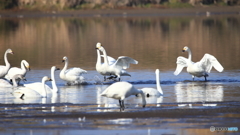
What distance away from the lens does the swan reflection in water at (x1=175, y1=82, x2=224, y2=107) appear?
38.3ft

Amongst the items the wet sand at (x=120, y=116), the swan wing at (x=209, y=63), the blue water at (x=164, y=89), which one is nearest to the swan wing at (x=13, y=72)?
the blue water at (x=164, y=89)

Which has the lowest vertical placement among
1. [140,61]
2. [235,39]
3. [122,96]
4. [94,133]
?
[94,133]

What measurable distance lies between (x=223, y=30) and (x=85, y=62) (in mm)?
17173

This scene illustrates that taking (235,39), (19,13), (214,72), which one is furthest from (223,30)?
(19,13)

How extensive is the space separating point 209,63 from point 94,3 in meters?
37.1

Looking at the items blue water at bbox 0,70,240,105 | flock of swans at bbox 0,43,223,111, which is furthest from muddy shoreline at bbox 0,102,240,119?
flock of swans at bbox 0,43,223,111

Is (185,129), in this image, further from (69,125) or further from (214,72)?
(214,72)

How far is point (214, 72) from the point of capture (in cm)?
1692

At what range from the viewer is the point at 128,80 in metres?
15.5

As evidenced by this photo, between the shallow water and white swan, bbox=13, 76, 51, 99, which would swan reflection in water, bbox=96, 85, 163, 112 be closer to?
the shallow water

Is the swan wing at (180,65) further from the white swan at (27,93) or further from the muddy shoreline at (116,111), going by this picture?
the muddy shoreline at (116,111)

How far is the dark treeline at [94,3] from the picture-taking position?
2004 inches

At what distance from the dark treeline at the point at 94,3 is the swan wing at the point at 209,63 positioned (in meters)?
35.4

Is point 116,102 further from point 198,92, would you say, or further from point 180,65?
point 180,65
